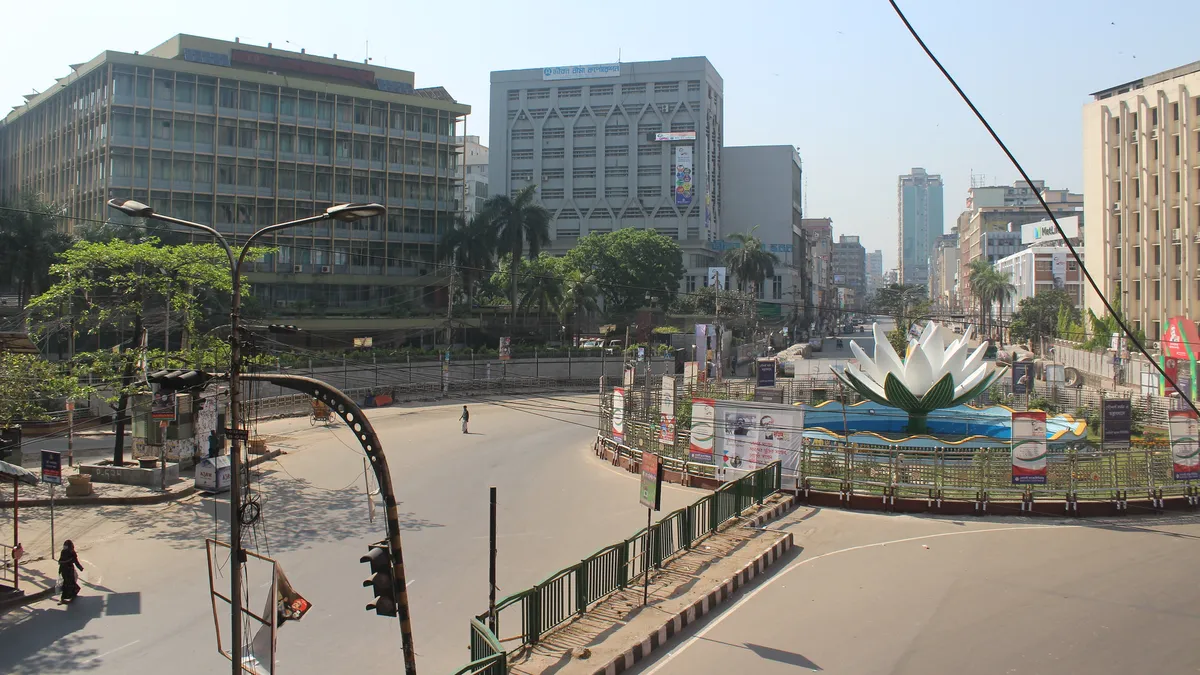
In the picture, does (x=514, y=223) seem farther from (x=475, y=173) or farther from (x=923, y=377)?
(x=475, y=173)

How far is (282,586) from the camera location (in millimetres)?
9648

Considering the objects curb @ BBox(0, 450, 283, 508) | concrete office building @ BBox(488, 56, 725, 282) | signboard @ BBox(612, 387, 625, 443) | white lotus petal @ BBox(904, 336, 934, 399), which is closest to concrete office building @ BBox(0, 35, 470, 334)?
concrete office building @ BBox(488, 56, 725, 282)

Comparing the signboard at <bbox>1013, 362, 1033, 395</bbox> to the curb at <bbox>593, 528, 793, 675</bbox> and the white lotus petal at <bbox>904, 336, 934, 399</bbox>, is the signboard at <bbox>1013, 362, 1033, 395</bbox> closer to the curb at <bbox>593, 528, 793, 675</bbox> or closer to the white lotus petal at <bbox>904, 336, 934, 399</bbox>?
the white lotus petal at <bbox>904, 336, 934, 399</bbox>

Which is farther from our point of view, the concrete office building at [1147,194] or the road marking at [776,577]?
the concrete office building at [1147,194]

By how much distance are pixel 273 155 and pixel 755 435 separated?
54403 millimetres

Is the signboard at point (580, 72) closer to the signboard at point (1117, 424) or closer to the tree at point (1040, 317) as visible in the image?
the tree at point (1040, 317)

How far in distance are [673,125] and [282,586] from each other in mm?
100928

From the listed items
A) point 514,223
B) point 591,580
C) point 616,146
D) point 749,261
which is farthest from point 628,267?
point 591,580

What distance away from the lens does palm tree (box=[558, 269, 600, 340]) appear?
219 ft

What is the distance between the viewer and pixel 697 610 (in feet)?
46.7

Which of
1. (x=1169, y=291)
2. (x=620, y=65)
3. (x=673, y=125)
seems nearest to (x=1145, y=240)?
(x=1169, y=291)

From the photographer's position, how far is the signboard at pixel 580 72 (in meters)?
108

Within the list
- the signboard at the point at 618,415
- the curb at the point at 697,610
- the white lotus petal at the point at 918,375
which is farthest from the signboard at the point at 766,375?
the curb at the point at 697,610

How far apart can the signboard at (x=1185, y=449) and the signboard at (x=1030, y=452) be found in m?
3.35
